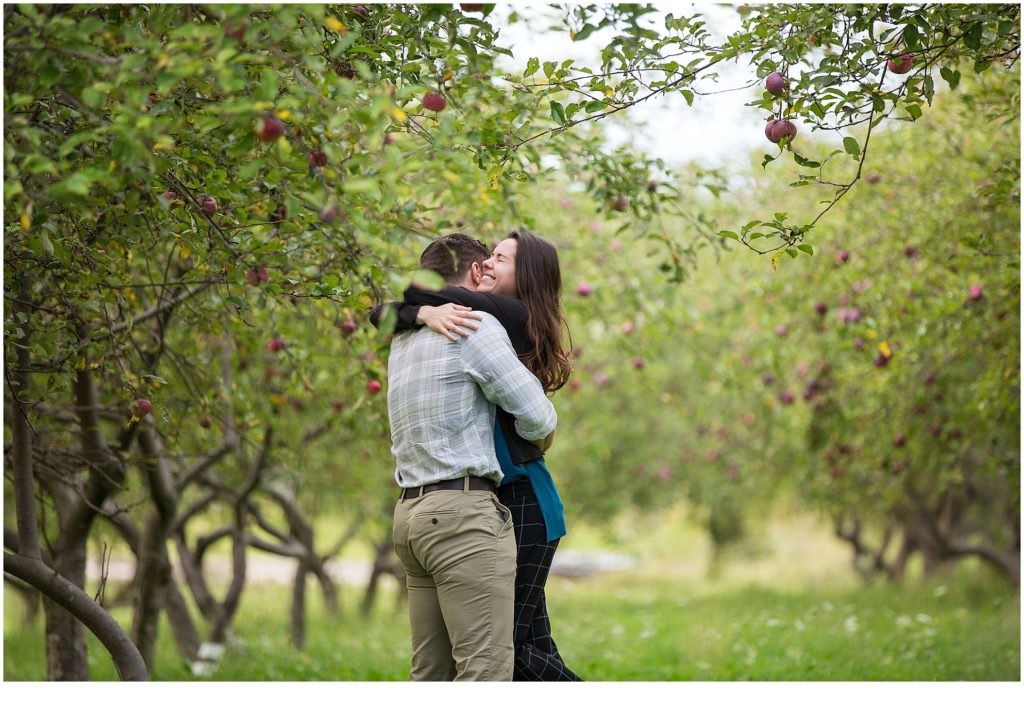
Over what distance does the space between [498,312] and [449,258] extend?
0.74 feet

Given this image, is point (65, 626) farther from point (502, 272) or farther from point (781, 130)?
point (781, 130)

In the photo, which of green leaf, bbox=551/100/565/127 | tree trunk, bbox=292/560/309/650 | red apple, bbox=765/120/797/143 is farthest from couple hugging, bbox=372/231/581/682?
tree trunk, bbox=292/560/309/650

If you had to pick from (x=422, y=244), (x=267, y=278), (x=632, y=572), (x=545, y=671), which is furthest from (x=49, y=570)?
(x=632, y=572)

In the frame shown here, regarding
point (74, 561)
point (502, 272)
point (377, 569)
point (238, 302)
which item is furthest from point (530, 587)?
point (377, 569)

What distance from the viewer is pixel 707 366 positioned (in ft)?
21.2

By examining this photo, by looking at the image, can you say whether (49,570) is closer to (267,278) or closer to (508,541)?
(267,278)

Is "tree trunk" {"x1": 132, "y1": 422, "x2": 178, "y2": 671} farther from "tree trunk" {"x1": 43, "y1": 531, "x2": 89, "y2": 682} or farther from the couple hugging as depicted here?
the couple hugging

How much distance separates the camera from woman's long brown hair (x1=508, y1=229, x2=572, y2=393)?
2.67 meters

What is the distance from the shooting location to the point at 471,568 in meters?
2.39

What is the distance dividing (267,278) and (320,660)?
382 centimetres

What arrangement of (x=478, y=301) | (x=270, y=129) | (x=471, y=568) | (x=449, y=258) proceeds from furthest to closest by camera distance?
(x=449, y=258) → (x=478, y=301) → (x=471, y=568) → (x=270, y=129)

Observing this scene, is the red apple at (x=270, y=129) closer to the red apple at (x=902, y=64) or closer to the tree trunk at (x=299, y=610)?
the red apple at (x=902, y=64)

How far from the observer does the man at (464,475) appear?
240cm

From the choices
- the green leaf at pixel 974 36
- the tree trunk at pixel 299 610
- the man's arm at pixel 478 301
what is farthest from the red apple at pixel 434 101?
the tree trunk at pixel 299 610
